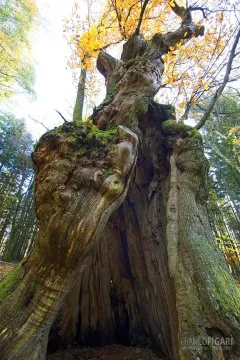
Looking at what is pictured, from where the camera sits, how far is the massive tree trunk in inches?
68.7

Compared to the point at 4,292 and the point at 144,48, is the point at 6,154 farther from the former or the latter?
the point at 4,292

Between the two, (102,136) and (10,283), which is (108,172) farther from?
(10,283)

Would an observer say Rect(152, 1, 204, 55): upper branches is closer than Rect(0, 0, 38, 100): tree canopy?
Yes

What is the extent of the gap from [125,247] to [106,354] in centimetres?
133

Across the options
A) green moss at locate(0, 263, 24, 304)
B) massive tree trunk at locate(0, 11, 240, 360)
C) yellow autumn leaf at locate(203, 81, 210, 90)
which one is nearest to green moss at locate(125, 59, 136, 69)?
massive tree trunk at locate(0, 11, 240, 360)

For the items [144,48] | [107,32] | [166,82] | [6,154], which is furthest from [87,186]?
[6,154]

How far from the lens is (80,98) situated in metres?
5.71

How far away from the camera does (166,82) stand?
5922 millimetres

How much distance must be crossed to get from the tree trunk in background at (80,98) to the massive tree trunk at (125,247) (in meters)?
1.80

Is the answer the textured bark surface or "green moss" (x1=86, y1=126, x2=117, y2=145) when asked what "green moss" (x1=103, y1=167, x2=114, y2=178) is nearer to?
the textured bark surface

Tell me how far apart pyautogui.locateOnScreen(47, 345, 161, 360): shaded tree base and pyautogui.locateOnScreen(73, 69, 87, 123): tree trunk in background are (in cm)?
455

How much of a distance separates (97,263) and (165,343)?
1.30m

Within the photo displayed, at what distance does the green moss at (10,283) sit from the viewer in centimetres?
187

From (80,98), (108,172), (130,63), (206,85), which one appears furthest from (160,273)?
(80,98)
